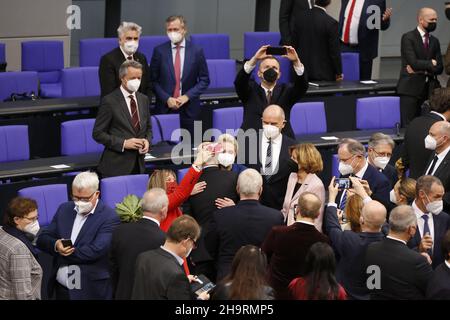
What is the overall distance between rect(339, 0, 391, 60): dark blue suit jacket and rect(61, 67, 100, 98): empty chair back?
10.1 ft

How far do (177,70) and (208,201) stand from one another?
2967mm

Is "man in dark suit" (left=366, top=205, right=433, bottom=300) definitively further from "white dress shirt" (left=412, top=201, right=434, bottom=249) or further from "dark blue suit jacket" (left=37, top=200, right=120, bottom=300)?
"dark blue suit jacket" (left=37, top=200, right=120, bottom=300)

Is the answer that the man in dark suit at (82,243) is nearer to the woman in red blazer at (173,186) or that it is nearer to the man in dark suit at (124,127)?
the woman in red blazer at (173,186)

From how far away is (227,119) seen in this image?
903 cm

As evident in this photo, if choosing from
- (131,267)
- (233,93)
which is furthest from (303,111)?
(131,267)

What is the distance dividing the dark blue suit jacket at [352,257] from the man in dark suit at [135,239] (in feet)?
3.53

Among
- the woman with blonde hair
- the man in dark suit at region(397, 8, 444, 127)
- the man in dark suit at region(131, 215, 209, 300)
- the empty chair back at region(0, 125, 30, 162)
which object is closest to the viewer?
the man in dark suit at region(131, 215, 209, 300)

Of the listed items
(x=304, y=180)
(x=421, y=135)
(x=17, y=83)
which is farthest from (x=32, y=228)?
(x=17, y=83)

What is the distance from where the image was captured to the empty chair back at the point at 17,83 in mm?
9703

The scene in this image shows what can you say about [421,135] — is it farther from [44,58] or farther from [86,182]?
[44,58]

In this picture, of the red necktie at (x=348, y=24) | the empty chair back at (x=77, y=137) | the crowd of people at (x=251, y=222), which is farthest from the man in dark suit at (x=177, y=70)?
the red necktie at (x=348, y=24)

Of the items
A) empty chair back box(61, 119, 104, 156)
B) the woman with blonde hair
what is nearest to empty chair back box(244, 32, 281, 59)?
empty chair back box(61, 119, 104, 156)

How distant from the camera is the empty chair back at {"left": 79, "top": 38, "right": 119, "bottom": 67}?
423 inches

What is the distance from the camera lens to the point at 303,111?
31.3ft
